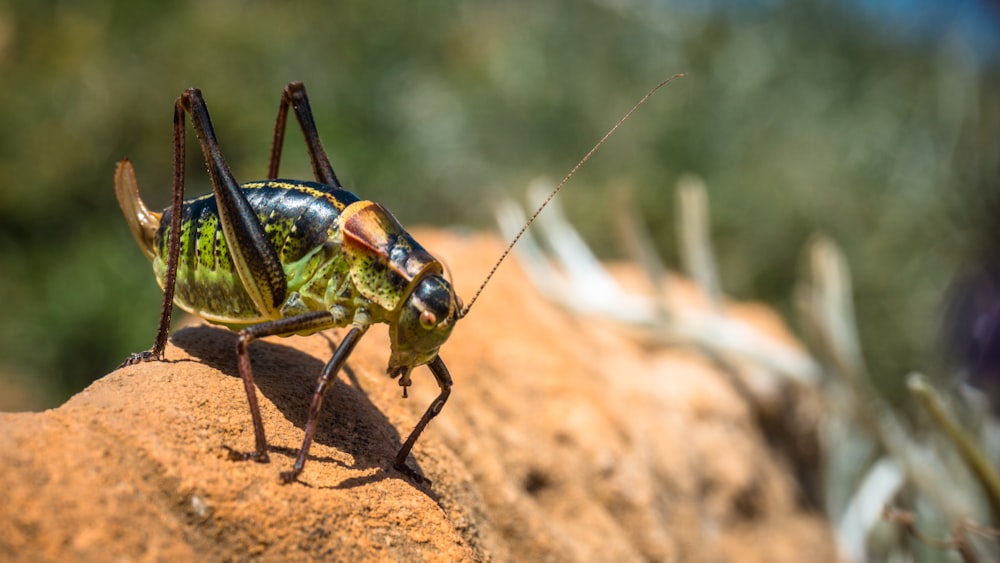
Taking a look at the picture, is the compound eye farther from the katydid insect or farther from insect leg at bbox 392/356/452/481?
insect leg at bbox 392/356/452/481

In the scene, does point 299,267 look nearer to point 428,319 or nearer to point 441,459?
point 428,319

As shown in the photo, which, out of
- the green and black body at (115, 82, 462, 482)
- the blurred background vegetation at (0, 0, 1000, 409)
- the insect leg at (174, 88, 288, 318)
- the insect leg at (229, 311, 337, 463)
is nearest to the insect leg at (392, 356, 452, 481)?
the green and black body at (115, 82, 462, 482)

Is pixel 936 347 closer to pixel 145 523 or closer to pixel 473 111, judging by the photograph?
pixel 145 523

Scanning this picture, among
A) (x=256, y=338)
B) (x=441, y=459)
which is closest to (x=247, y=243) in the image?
(x=256, y=338)

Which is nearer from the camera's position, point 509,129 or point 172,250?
point 172,250

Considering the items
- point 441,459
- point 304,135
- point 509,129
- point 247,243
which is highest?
point 509,129
